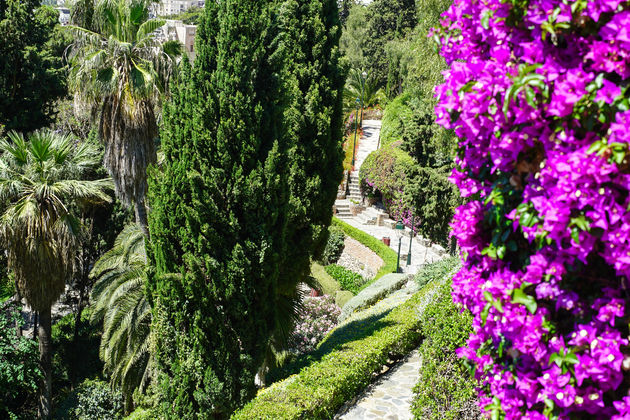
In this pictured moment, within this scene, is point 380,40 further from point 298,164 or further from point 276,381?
point 276,381

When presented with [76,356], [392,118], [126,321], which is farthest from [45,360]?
[392,118]

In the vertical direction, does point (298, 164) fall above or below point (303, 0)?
below

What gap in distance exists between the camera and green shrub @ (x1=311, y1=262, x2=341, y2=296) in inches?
938

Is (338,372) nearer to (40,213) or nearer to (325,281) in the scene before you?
(40,213)

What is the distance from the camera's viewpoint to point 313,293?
23.9 m

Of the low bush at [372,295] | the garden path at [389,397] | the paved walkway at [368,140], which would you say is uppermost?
the paved walkway at [368,140]

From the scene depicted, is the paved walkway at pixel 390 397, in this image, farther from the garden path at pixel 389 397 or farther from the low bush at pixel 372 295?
the low bush at pixel 372 295

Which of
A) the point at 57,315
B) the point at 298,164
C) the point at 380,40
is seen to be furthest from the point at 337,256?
the point at 380,40

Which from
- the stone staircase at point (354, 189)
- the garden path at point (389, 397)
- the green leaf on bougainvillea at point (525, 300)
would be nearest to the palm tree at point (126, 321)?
the garden path at point (389, 397)

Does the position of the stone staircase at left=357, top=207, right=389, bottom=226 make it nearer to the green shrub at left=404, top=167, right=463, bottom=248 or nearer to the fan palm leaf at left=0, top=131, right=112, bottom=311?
the green shrub at left=404, top=167, right=463, bottom=248

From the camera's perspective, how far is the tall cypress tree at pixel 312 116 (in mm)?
12250

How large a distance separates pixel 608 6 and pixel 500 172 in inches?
37.3

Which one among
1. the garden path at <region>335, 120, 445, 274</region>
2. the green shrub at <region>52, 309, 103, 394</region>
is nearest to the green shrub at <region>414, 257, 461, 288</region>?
the garden path at <region>335, 120, 445, 274</region>

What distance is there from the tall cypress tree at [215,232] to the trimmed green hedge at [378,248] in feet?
50.3
